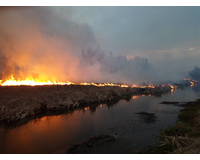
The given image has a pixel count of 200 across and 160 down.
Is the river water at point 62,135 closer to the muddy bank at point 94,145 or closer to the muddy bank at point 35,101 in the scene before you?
the muddy bank at point 94,145

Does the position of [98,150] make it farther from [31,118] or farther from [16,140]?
[31,118]

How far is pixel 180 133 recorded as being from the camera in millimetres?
9688

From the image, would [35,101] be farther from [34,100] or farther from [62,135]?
[62,135]

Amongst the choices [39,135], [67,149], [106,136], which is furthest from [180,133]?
[39,135]

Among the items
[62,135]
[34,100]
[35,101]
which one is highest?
[34,100]

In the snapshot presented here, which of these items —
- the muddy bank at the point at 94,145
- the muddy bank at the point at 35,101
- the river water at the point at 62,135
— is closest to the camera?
the muddy bank at the point at 94,145

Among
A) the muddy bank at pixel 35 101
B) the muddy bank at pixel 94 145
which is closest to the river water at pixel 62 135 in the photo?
the muddy bank at pixel 94 145

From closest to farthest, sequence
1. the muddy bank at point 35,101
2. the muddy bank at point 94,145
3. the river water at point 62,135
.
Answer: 1. the muddy bank at point 94,145
2. the river water at point 62,135
3. the muddy bank at point 35,101

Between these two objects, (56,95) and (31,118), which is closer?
(31,118)

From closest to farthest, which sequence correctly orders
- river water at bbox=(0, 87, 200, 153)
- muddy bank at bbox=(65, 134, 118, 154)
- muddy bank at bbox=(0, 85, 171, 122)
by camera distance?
muddy bank at bbox=(65, 134, 118, 154), river water at bbox=(0, 87, 200, 153), muddy bank at bbox=(0, 85, 171, 122)

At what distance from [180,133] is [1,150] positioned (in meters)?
14.3

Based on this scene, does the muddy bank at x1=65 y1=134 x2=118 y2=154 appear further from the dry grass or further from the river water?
the dry grass

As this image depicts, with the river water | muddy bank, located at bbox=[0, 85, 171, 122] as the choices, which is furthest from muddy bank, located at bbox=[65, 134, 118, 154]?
muddy bank, located at bbox=[0, 85, 171, 122]

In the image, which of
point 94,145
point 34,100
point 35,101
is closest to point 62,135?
point 94,145
